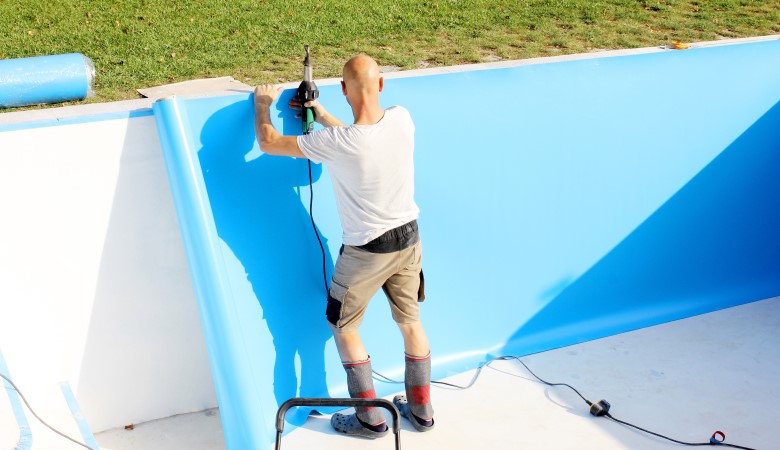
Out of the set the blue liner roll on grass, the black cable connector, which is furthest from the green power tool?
the blue liner roll on grass

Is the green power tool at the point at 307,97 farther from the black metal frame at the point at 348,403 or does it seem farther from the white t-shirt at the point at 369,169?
the black metal frame at the point at 348,403

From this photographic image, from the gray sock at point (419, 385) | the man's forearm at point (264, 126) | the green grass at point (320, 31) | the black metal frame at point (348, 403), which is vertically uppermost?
the man's forearm at point (264, 126)

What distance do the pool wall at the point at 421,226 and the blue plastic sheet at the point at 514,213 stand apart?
1 centimetres

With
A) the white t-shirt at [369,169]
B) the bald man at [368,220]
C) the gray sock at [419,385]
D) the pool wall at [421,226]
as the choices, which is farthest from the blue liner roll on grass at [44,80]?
the gray sock at [419,385]

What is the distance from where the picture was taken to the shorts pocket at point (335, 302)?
13.2 ft

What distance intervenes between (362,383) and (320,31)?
4.34 metres

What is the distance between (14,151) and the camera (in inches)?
158

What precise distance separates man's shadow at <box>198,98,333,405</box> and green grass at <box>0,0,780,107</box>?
2.41 meters

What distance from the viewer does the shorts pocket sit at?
13.2 ft

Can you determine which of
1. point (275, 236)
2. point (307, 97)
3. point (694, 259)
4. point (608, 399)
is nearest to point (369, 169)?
point (307, 97)

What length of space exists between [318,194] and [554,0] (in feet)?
17.6

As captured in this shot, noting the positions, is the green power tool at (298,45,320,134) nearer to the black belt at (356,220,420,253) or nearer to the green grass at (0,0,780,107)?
the black belt at (356,220,420,253)

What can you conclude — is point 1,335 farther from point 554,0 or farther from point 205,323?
point 554,0

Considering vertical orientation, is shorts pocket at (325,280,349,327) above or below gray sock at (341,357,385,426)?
above
